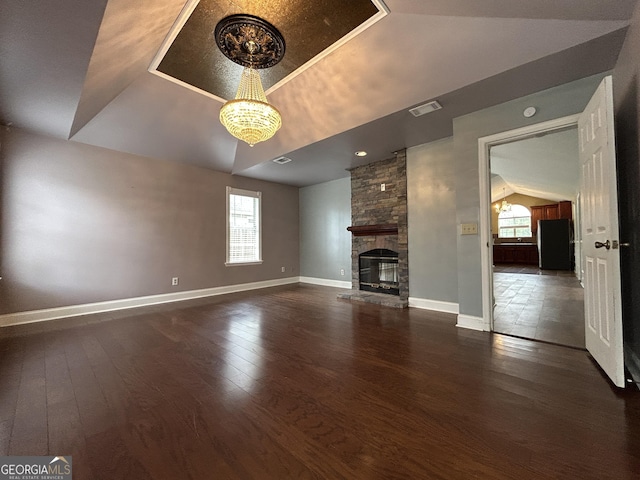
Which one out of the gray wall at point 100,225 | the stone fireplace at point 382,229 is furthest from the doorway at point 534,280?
the gray wall at point 100,225

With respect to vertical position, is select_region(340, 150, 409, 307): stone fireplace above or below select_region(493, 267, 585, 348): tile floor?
above

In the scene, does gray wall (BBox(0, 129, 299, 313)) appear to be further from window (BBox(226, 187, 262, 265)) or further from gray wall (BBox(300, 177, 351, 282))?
gray wall (BBox(300, 177, 351, 282))

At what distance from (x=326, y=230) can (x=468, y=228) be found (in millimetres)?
3709

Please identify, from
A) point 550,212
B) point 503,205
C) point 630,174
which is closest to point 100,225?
point 630,174

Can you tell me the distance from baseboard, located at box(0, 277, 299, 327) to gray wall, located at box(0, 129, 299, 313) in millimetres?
83

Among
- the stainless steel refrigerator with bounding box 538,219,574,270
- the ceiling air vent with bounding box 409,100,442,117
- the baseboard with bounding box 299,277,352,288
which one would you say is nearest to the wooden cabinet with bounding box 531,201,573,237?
the stainless steel refrigerator with bounding box 538,219,574,270

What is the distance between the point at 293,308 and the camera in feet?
13.6

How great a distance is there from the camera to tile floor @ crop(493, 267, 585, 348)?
2.79 m

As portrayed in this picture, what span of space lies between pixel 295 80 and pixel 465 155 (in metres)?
2.34

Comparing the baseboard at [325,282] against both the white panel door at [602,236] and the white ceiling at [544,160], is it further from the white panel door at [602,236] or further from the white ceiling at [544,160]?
the white panel door at [602,236]

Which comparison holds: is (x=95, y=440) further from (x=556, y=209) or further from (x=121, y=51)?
(x=556, y=209)

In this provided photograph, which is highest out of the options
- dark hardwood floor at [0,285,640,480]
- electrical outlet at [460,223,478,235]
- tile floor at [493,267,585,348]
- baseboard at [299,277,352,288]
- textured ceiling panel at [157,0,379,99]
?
textured ceiling panel at [157,0,379,99]

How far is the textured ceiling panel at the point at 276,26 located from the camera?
2275 mm

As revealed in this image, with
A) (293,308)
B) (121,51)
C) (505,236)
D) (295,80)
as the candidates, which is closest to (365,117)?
(295,80)
